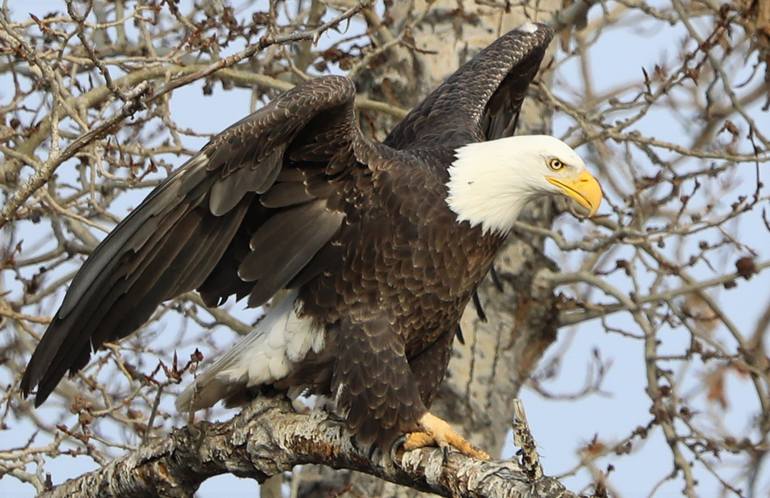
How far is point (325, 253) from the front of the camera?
16.3 ft

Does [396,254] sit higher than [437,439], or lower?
higher

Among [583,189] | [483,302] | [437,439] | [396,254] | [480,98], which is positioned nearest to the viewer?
[437,439]

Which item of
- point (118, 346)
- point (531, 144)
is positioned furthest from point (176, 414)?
point (531, 144)

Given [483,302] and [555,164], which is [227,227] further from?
[483,302]

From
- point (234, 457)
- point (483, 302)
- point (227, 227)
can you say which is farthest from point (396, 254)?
point (483, 302)

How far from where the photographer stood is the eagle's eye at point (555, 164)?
16.6 ft

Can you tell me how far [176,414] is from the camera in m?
5.80

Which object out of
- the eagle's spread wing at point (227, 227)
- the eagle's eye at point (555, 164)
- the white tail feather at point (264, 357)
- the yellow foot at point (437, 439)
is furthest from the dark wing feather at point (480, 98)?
the yellow foot at point (437, 439)

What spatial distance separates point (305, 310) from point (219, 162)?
742 millimetres

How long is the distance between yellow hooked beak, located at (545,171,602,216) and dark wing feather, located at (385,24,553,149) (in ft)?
1.85

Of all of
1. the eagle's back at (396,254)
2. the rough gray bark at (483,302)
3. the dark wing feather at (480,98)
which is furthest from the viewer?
the rough gray bark at (483,302)

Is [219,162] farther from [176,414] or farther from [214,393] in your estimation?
[176,414]

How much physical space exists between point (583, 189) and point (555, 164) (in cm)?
13

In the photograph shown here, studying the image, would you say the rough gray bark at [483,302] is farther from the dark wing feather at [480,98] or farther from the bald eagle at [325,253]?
the bald eagle at [325,253]
